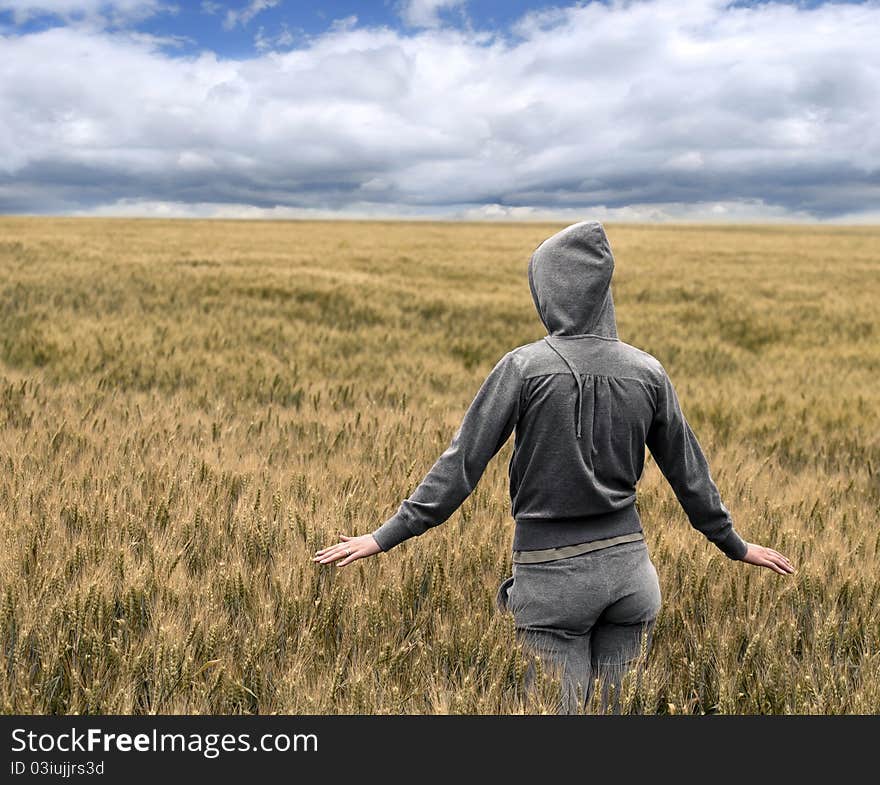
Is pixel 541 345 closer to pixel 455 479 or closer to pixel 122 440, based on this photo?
pixel 455 479

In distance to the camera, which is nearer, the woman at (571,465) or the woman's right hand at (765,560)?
the woman at (571,465)

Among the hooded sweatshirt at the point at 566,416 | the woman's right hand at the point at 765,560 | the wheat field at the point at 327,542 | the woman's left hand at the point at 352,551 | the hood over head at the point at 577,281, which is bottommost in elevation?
the wheat field at the point at 327,542

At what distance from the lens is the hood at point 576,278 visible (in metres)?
1.86

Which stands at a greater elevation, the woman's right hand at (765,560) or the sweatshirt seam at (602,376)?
the sweatshirt seam at (602,376)

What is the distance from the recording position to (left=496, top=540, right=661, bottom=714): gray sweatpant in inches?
74.2

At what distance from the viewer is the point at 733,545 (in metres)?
2.16

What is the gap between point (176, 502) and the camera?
3102 mm

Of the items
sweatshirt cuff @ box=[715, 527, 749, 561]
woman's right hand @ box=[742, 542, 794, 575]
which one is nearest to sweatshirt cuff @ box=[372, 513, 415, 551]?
sweatshirt cuff @ box=[715, 527, 749, 561]

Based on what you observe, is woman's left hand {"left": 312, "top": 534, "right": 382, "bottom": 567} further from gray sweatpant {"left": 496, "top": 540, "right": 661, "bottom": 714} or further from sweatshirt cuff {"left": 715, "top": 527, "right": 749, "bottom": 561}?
sweatshirt cuff {"left": 715, "top": 527, "right": 749, "bottom": 561}

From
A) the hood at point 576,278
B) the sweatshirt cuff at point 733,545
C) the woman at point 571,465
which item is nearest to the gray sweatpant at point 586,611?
the woman at point 571,465

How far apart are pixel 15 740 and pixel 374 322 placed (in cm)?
953

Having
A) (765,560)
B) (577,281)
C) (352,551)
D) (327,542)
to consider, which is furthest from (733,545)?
(327,542)

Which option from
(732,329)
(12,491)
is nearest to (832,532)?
(12,491)

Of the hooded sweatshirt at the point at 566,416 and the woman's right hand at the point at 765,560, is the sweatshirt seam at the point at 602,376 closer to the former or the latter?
the hooded sweatshirt at the point at 566,416
